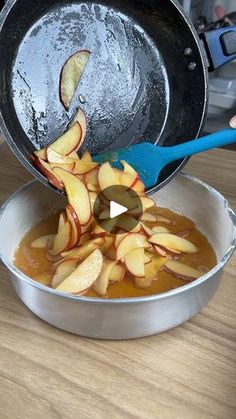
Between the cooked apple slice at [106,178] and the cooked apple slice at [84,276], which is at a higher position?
the cooked apple slice at [106,178]

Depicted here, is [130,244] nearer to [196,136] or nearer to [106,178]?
[106,178]

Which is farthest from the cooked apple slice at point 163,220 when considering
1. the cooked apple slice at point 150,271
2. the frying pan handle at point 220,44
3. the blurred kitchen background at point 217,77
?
the blurred kitchen background at point 217,77

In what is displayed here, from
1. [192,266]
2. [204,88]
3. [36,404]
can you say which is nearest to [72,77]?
[204,88]

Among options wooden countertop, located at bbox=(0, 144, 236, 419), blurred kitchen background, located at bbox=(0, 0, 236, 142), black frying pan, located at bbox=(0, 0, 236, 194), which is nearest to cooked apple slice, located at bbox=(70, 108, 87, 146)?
black frying pan, located at bbox=(0, 0, 236, 194)

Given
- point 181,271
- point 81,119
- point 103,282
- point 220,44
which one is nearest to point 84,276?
point 103,282

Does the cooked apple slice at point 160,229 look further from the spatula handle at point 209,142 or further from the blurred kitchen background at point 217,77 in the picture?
the blurred kitchen background at point 217,77

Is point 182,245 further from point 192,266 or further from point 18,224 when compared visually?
point 18,224
